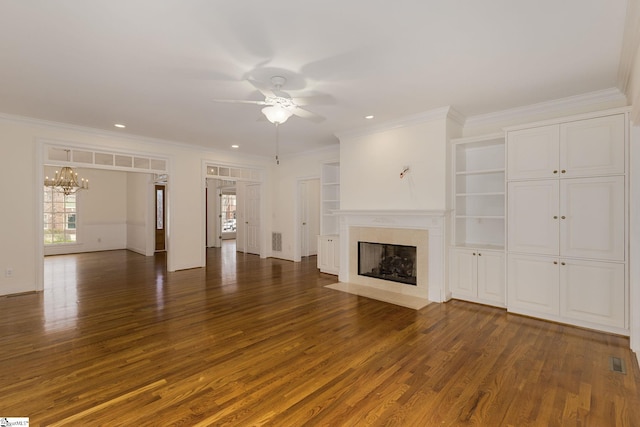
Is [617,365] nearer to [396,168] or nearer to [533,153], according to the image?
[533,153]

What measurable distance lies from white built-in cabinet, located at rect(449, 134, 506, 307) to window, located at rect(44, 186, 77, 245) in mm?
10680

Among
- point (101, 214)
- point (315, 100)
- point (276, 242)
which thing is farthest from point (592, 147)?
point (101, 214)

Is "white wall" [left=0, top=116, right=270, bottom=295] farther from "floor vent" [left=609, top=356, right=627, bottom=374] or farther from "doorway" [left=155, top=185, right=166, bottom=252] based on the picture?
"floor vent" [left=609, top=356, right=627, bottom=374]

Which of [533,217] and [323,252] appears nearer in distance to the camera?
[533,217]

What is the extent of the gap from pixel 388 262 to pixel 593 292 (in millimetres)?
2571

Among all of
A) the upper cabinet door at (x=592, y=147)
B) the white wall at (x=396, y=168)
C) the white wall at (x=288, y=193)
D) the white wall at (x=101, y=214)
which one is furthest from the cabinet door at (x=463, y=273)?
the white wall at (x=101, y=214)

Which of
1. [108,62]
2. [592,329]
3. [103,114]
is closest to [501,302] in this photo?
[592,329]

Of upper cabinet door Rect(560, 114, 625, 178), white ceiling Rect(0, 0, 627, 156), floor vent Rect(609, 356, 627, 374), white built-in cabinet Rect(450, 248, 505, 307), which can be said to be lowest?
floor vent Rect(609, 356, 627, 374)

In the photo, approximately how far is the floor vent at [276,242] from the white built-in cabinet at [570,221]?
5566 mm

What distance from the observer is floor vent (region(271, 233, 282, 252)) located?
27.3ft

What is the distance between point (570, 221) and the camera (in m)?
3.54

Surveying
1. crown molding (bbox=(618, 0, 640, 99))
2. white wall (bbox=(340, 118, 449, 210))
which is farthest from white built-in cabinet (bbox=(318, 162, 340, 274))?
crown molding (bbox=(618, 0, 640, 99))

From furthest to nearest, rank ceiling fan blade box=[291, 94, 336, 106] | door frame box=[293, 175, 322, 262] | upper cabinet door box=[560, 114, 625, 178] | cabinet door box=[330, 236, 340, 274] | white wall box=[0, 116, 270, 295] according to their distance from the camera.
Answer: door frame box=[293, 175, 322, 262], cabinet door box=[330, 236, 340, 274], white wall box=[0, 116, 270, 295], ceiling fan blade box=[291, 94, 336, 106], upper cabinet door box=[560, 114, 625, 178]

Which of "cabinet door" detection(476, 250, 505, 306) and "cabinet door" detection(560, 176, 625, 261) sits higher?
"cabinet door" detection(560, 176, 625, 261)
